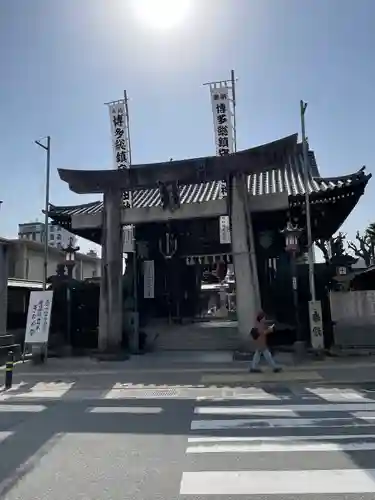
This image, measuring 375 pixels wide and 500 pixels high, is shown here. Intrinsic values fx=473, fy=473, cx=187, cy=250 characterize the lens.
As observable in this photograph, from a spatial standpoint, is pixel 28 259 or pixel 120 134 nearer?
pixel 120 134

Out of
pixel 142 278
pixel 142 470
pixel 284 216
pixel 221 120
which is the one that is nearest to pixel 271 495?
pixel 142 470

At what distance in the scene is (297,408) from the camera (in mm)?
8680

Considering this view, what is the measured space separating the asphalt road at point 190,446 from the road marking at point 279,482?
0.4 inches

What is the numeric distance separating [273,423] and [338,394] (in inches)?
129

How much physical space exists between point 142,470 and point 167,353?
42.1 feet

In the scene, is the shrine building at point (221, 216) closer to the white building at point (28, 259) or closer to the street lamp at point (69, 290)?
the street lamp at point (69, 290)

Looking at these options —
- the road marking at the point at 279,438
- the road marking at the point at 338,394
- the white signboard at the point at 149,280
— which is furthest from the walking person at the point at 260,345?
the white signboard at the point at 149,280

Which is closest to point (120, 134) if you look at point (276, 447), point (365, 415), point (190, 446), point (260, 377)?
point (260, 377)

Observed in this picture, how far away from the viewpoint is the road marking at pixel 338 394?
31.4 ft

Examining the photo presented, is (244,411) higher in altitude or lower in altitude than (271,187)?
lower

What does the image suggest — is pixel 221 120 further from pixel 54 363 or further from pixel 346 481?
pixel 346 481

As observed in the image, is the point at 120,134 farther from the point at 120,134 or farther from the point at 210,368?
the point at 210,368

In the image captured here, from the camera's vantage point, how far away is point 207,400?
9.77 m

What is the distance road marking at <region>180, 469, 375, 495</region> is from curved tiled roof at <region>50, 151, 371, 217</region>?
42.2ft
